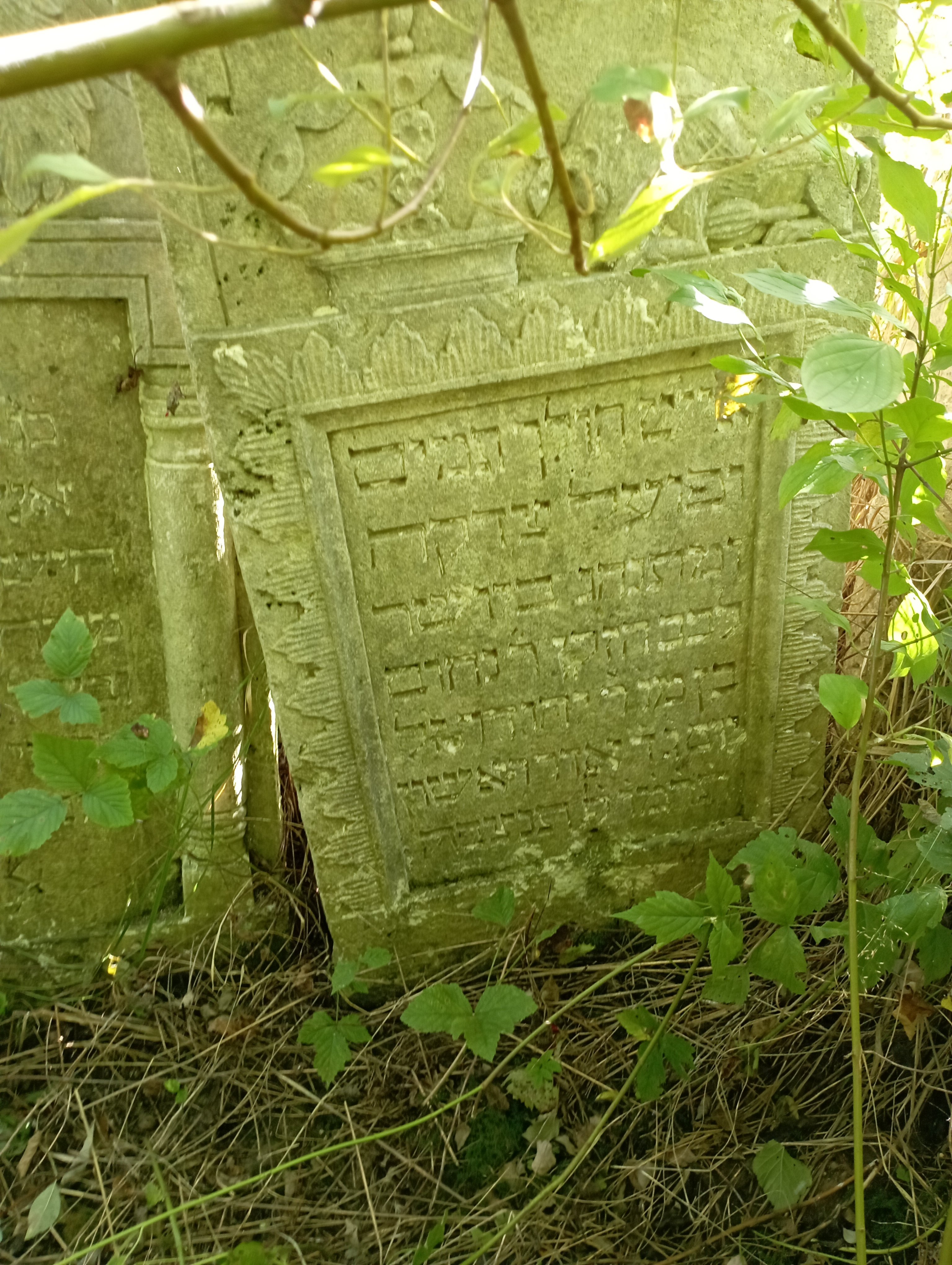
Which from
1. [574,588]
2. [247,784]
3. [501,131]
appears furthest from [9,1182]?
[501,131]

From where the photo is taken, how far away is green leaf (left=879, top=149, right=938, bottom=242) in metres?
1.10

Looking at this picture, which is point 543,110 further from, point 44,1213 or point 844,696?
point 44,1213

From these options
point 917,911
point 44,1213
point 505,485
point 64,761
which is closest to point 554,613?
point 505,485

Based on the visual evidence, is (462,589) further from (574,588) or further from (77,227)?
(77,227)

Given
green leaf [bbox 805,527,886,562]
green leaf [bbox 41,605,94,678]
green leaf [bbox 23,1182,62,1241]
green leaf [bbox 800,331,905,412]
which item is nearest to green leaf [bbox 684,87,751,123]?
green leaf [bbox 800,331,905,412]

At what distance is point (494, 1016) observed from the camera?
1883mm

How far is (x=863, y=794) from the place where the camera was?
231 centimetres

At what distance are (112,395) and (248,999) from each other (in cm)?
130

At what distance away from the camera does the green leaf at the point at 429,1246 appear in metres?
1.70

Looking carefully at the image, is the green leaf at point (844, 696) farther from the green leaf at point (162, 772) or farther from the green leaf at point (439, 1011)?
the green leaf at point (162, 772)

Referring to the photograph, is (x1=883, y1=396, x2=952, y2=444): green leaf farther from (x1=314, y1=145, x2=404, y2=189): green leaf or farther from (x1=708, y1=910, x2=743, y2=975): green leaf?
(x1=708, y1=910, x2=743, y2=975): green leaf

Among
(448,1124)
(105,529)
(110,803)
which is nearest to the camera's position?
(110,803)

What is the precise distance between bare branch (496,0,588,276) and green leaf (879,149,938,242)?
14.9 inches

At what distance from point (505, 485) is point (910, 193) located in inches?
37.6
